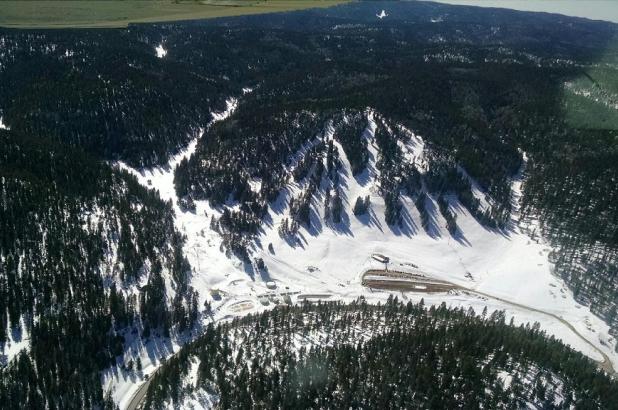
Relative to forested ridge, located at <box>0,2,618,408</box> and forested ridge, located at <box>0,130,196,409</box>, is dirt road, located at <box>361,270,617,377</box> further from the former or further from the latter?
forested ridge, located at <box>0,130,196,409</box>

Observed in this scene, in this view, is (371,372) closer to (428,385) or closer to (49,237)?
(428,385)

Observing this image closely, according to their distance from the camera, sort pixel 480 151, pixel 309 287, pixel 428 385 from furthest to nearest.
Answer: pixel 480 151 → pixel 309 287 → pixel 428 385

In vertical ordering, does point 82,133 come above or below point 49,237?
above

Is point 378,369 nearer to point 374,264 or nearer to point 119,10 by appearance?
point 374,264

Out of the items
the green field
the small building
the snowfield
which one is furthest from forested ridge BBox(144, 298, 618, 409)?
the green field

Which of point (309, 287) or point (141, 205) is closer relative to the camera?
point (309, 287)

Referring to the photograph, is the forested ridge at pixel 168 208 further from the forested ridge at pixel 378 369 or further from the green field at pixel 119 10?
the green field at pixel 119 10

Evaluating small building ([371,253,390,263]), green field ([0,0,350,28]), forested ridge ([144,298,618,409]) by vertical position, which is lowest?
forested ridge ([144,298,618,409])

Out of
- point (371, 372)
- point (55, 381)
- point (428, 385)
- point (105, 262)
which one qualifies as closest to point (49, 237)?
point (105, 262)
